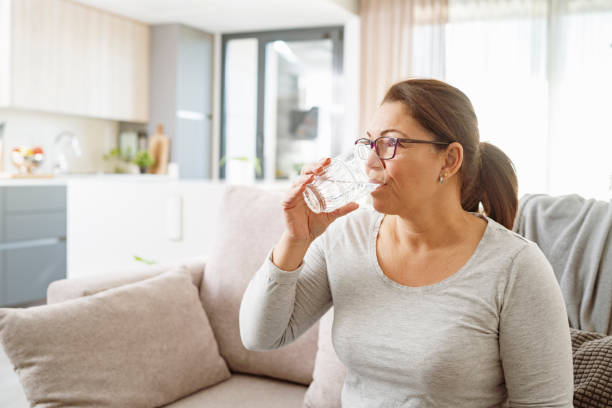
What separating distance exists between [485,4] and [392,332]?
4039 mm

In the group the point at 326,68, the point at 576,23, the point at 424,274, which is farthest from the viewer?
the point at 326,68

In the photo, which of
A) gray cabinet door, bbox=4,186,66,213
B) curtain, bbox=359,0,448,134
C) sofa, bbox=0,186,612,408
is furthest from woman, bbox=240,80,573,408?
curtain, bbox=359,0,448,134

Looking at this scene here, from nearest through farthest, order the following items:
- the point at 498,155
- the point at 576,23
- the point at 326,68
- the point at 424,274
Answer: the point at 424,274 → the point at 498,155 → the point at 576,23 → the point at 326,68

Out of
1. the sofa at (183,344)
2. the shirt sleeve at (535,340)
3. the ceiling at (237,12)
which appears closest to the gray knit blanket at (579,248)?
the sofa at (183,344)

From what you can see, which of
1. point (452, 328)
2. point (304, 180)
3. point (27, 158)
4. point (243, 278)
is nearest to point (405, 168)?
point (304, 180)

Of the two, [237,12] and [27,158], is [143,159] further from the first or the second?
[237,12]

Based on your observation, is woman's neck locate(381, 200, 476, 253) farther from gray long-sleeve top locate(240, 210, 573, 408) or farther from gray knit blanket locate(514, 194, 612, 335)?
gray knit blanket locate(514, 194, 612, 335)

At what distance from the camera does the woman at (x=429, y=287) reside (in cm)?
99

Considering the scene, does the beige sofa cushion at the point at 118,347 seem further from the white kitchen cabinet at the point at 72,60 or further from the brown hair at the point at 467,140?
the white kitchen cabinet at the point at 72,60

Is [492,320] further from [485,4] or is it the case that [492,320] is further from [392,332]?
[485,4]

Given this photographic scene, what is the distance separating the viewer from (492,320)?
3.29 feet

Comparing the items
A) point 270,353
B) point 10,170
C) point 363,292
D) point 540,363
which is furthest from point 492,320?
point 10,170

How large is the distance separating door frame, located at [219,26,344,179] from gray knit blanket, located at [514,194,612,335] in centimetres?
389

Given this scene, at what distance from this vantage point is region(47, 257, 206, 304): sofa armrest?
1574mm
